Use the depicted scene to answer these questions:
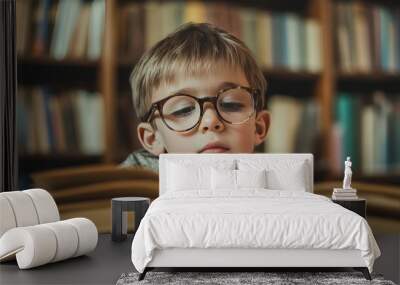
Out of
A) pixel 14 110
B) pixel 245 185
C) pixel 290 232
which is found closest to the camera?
pixel 290 232

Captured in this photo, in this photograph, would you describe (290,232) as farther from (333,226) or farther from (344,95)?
(344,95)

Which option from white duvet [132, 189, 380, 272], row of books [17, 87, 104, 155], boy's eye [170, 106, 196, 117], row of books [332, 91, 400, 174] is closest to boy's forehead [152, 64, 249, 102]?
boy's eye [170, 106, 196, 117]

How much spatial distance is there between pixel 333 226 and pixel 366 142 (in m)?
2.17

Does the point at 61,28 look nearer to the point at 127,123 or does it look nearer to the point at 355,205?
the point at 127,123

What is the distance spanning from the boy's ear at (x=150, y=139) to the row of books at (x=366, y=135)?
1.56 metres

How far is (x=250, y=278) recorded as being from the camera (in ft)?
12.4

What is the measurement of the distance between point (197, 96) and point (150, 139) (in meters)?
0.57

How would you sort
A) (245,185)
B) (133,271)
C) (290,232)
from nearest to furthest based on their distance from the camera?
(290,232), (133,271), (245,185)

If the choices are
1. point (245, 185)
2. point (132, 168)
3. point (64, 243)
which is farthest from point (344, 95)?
point (64, 243)

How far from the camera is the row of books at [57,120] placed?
18.4 feet

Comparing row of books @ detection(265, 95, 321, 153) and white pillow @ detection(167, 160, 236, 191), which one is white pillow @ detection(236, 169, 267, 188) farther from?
row of books @ detection(265, 95, 321, 153)

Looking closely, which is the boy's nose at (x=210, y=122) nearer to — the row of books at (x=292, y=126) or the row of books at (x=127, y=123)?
the row of books at (x=292, y=126)

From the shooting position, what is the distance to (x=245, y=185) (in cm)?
495

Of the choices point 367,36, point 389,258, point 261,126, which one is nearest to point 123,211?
point 261,126
